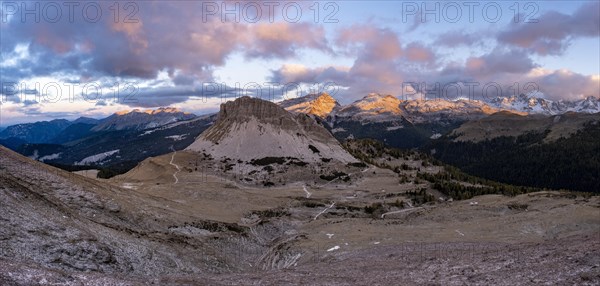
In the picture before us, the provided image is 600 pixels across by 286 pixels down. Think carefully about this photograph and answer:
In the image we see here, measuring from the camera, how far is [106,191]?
233ft

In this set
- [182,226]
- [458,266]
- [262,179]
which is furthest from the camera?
[262,179]

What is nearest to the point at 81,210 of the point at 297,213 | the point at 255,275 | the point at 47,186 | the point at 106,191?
the point at 47,186

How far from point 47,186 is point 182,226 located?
2068 cm

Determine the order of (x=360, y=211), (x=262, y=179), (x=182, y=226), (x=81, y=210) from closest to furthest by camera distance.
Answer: (x=81, y=210) < (x=182, y=226) < (x=360, y=211) < (x=262, y=179)

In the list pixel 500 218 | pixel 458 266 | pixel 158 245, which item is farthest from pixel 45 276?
pixel 500 218

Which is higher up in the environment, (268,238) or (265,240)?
(265,240)

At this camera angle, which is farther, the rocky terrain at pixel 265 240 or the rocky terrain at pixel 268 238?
the rocky terrain at pixel 268 238

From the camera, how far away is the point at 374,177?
170 meters

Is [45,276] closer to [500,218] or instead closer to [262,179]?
[500,218]

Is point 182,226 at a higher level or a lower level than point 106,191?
lower

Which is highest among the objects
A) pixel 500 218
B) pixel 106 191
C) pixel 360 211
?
pixel 106 191

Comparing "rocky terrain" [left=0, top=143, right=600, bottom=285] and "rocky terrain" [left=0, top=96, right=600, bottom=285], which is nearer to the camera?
"rocky terrain" [left=0, top=143, right=600, bottom=285]

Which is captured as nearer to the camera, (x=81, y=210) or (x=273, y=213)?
(x=81, y=210)

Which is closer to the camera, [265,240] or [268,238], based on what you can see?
[265,240]
